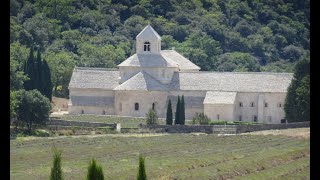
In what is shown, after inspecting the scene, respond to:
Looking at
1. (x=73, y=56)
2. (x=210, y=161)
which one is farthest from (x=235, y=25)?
(x=210, y=161)

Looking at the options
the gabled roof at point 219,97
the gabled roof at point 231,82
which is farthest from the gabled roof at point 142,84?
the gabled roof at point 219,97

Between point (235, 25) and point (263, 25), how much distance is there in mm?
5565

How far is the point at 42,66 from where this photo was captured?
67500 millimetres

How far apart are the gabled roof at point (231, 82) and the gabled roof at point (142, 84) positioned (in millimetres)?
1003

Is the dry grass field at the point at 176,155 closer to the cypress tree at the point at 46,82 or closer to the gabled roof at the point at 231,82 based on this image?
the gabled roof at the point at 231,82

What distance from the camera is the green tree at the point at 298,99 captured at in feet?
200

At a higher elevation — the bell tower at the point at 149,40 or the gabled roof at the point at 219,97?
the bell tower at the point at 149,40

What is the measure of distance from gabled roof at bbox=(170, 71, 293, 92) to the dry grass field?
37.4 feet

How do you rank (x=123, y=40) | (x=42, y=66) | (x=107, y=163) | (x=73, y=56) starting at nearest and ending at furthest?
(x=107, y=163) < (x=42, y=66) < (x=73, y=56) < (x=123, y=40)

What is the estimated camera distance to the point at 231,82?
68.6 m

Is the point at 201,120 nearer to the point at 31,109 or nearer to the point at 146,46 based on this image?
the point at 31,109

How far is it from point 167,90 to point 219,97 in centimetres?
380

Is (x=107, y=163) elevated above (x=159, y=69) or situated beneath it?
situated beneath

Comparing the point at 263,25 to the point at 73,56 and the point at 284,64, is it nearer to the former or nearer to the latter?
the point at 284,64
